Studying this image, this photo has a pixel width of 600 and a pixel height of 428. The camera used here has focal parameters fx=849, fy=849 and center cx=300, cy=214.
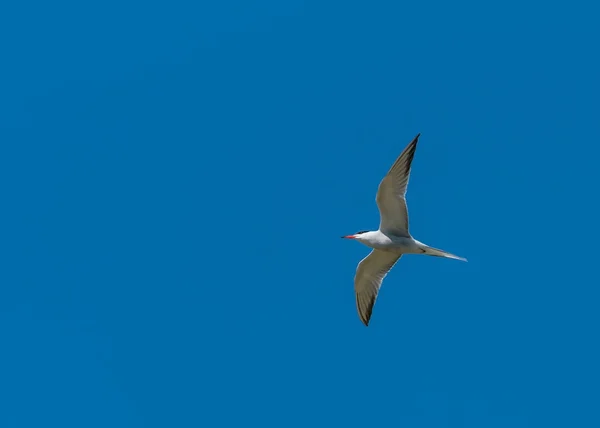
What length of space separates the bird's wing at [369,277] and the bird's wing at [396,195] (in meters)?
1.05

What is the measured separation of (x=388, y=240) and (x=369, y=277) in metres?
1.55

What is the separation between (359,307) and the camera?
18.1 metres

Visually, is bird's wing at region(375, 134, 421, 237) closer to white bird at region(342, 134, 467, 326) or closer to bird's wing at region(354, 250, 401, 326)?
white bird at region(342, 134, 467, 326)

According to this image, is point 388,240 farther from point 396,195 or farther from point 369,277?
point 369,277

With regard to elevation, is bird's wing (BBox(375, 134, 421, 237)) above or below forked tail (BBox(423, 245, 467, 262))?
above

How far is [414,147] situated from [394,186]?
86 centimetres

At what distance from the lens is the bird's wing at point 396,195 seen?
15703 millimetres

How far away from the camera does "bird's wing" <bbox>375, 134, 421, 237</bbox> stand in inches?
618

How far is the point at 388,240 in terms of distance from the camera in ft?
54.6

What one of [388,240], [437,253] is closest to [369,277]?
[388,240]

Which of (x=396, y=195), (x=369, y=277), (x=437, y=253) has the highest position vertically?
(x=396, y=195)

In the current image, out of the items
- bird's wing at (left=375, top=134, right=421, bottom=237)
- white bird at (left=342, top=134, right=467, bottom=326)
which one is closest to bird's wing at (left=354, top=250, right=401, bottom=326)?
white bird at (left=342, top=134, right=467, bottom=326)

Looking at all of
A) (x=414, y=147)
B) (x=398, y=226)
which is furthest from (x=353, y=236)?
(x=414, y=147)

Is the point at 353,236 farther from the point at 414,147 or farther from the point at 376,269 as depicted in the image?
the point at 414,147
